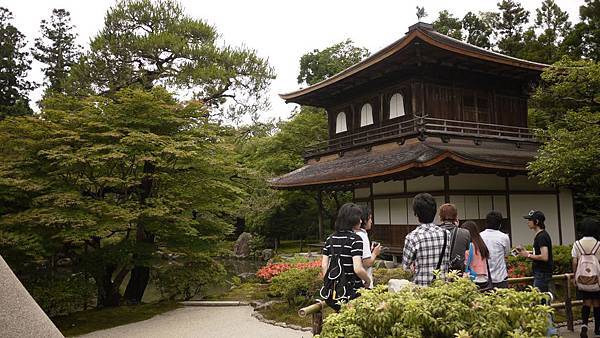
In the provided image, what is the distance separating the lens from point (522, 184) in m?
15.1

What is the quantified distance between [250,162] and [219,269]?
14996mm

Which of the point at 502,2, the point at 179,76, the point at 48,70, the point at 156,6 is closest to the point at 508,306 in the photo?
the point at 179,76

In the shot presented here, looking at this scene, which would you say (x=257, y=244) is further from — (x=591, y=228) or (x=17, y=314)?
(x=17, y=314)

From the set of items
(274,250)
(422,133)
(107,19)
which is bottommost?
(274,250)

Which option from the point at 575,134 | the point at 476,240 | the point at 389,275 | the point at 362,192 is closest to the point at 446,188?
the point at 575,134

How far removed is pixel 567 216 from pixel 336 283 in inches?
567

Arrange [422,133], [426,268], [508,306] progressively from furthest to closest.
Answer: [422,133] → [426,268] → [508,306]

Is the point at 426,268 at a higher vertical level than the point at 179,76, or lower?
lower

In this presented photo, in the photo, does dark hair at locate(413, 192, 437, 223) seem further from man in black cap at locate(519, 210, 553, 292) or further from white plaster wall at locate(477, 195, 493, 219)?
white plaster wall at locate(477, 195, 493, 219)

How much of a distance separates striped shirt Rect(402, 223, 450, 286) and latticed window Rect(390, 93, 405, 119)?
12525mm

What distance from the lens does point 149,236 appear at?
11484 millimetres

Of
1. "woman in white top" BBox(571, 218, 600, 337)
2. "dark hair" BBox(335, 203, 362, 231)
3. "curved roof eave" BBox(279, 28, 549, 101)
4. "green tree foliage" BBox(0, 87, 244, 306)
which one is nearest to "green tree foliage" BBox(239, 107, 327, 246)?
"curved roof eave" BBox(279, 28, 549, 101)

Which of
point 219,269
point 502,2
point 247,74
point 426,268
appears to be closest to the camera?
point 426,268

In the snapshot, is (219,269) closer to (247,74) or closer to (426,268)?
(426,268)
